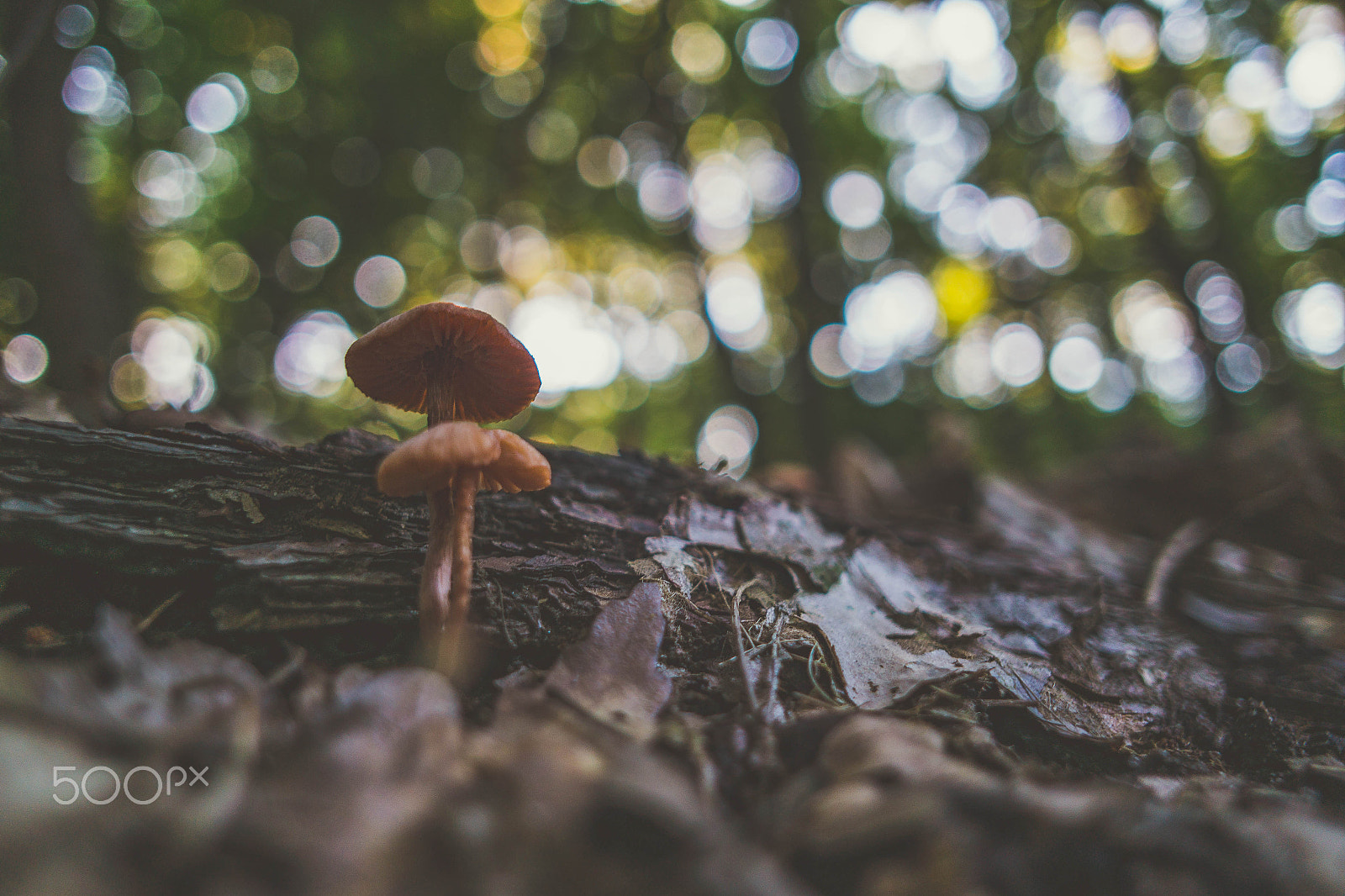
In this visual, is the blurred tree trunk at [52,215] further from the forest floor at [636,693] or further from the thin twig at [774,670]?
the thin twig at [774,670]

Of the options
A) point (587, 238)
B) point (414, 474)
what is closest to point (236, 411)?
point (414, 474)

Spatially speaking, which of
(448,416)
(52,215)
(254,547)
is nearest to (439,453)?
(448,416)

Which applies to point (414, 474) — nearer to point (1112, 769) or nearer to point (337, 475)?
point (337, 475)

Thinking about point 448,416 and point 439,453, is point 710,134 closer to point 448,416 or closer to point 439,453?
point 448,416

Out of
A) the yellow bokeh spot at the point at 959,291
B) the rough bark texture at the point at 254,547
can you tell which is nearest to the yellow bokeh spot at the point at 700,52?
the yellow bokeh spot at the point at 959,291

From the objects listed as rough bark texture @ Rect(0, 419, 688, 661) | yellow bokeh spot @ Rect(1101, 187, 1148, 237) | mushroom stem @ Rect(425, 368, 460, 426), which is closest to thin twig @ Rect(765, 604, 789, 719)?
rough bark texture @ Rect(0, 419, 688, 661)

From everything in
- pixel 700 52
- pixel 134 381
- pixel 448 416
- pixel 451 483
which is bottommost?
pixel 451 483
